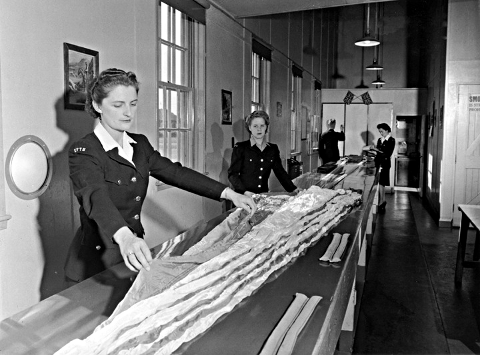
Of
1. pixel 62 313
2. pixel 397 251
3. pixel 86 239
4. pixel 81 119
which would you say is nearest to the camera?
pixel 62 313

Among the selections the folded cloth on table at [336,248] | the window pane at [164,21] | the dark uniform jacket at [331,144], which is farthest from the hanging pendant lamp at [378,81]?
the folded cloth on table at [336,248]

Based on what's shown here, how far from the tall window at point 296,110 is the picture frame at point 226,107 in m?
4.19

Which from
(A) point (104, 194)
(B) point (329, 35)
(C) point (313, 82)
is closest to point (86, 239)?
(A) point (104, 194)

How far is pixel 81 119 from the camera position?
11.3 feet

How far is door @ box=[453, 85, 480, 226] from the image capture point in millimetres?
7531

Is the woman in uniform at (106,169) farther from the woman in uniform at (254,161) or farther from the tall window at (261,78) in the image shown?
the tall window at (261,78)

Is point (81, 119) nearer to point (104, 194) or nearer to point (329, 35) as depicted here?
point (104, 194)

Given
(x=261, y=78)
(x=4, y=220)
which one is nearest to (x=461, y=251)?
(x=4, y=220)

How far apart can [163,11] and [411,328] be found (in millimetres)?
3809

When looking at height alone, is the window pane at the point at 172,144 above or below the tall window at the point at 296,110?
below

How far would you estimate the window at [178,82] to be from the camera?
16.4ft

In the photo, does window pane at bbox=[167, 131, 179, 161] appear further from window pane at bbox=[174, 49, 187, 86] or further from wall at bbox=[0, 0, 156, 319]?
wall at bbox=[0, 0, 156, 319]

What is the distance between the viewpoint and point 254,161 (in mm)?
4590

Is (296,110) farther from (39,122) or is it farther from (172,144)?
(39,122)
